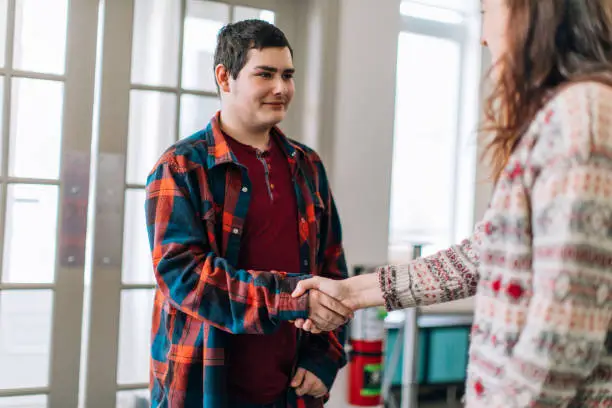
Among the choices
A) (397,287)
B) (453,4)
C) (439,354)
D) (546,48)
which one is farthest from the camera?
(453,4)

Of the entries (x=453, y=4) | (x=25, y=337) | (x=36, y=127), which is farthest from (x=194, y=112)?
(x=453, y=4)

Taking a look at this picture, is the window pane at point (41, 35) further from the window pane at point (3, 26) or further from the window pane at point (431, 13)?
the window pane at point (431, 13)

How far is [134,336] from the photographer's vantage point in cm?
247

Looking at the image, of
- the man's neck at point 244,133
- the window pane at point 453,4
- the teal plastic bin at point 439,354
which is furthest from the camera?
the window pane at point 453,4

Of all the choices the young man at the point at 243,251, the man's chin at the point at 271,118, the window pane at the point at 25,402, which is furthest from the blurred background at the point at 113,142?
the man's chin at the point at 271,118

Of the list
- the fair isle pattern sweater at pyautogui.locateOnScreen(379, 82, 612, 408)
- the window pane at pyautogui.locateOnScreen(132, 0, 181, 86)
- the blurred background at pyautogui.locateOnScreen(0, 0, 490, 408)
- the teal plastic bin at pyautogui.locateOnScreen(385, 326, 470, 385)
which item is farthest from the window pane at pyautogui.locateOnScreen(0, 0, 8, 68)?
the teal plastic bin at pyautogui.locateOnScreen(385, 326, 470, 385)

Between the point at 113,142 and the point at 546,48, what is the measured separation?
1.83m

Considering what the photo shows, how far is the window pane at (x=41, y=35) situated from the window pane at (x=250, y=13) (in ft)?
2.21

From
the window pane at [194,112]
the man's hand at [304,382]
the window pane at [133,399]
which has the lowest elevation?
the window pane at [133,399]

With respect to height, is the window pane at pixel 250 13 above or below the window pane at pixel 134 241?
above

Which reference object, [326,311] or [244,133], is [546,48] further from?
[244,133]

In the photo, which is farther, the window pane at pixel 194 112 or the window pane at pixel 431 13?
the window pane at pixel 431 13

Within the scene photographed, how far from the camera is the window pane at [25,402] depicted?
2309 mm

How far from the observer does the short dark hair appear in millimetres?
1742
